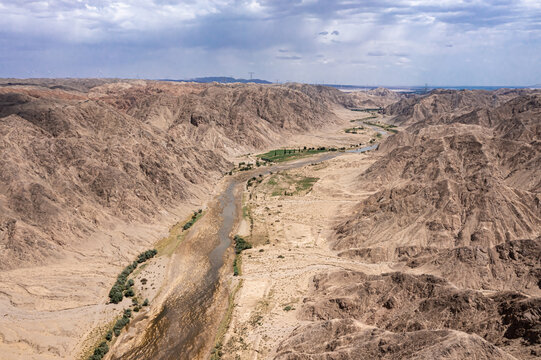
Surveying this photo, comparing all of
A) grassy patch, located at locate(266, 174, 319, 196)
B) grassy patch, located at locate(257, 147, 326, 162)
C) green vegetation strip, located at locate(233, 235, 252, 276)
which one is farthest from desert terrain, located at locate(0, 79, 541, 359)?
grassy patch, located at locate(257, 147, 326, 162)

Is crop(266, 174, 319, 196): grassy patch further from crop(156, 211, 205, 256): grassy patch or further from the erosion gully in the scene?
the erosion gully

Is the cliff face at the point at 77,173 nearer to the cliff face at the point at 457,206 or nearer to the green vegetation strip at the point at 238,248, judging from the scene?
the green vegetation strip at the point at 238,248

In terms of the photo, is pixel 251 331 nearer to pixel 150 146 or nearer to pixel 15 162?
pixel 15 162

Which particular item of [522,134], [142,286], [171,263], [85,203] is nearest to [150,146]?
[85,203]

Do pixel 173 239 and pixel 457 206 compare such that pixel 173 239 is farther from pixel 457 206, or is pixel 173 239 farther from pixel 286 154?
pixel 286 154

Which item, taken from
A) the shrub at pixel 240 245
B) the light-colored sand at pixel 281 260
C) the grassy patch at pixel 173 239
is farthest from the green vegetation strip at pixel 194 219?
the light-colored sand at pixel 281 260

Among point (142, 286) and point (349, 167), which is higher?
point (349, 167)

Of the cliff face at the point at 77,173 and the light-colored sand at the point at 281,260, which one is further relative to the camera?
the cliff face at the point at 77,173
